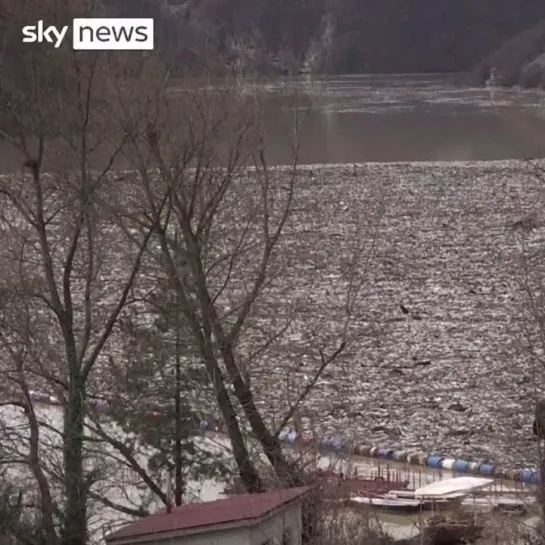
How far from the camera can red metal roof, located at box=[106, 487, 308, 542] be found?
6105 millimetres

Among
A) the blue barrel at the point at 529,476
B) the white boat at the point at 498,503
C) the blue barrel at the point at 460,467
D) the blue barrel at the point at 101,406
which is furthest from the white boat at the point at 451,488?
the blue barrel at the point at 101,406

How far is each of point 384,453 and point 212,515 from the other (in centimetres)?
370

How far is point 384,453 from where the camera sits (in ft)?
31.9

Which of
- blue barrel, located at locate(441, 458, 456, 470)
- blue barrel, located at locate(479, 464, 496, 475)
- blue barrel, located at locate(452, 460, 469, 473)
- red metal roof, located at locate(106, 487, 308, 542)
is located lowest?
red metal roof, located at locate(106, 487, 308, 542)

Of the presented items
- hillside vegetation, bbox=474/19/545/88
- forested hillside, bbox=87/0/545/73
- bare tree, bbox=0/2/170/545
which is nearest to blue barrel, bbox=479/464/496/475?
bare tree, bbox=0/2/170/545

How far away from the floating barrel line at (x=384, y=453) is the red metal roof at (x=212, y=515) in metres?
1.64

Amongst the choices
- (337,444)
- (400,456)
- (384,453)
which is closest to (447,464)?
(400,456)

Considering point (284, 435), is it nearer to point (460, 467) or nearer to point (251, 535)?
point (460, 467)

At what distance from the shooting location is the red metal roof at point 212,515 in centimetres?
611

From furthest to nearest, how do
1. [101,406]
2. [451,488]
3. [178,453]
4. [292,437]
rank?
1. [292,437]
2. [101,406]
3. [451,488]
4. [178,453]

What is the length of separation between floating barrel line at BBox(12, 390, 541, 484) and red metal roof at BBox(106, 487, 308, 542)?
1641 mm

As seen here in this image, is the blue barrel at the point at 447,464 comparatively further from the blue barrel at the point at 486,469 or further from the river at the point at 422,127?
the river at the point at 422,127

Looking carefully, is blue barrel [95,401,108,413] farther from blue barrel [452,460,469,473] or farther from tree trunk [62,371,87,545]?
blue barrel [452,460,469,473]

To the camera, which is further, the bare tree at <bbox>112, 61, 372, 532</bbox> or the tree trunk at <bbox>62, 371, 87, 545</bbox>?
the bare tree at <bbox>112, 61, 372, 532</bbox>
